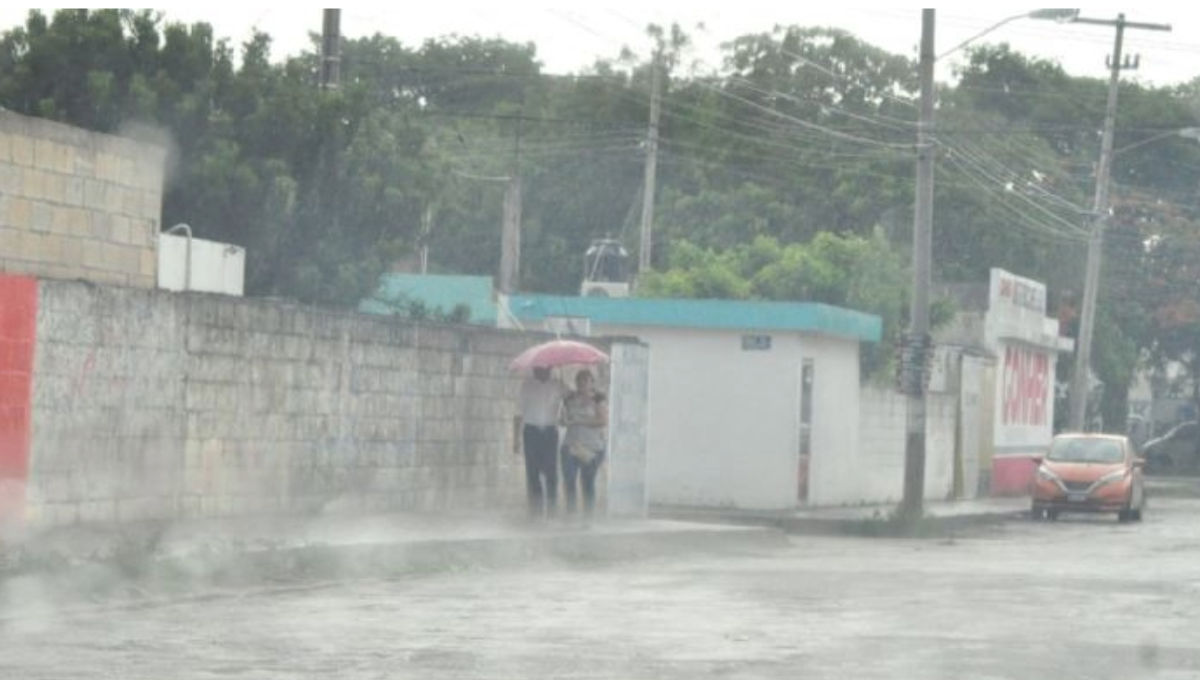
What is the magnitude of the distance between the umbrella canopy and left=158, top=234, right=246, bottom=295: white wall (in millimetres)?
3082

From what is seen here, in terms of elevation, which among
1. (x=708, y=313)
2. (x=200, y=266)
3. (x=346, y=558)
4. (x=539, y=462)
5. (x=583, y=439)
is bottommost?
(x=346, y=558)

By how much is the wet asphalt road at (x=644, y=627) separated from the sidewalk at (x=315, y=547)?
39 cm

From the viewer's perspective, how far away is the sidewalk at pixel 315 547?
16.0 m

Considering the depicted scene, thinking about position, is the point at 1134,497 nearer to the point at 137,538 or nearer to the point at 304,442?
the point at 304,442

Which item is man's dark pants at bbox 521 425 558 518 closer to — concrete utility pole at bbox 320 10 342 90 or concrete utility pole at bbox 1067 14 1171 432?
concrete utility pole at bbox 320 10 342 90

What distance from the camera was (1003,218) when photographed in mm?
62188

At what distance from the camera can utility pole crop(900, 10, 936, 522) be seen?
31938 mm

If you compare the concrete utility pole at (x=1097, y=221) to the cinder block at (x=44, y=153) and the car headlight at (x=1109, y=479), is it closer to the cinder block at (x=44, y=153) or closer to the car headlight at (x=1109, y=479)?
the car headlight at (x=1109, y=479)

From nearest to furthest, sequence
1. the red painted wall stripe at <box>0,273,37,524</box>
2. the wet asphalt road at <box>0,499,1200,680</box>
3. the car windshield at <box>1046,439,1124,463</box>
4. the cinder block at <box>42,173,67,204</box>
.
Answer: the wet asphalt road at <box>0,499,1200,680</box>, the red painted wall stripe at <box>0,273,37,524</box>, the cinder block at <box>42,173,67,204</box>, the car windshield at <box>1046,439,1124,463</box>

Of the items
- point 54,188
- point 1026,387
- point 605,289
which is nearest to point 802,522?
point 605,289

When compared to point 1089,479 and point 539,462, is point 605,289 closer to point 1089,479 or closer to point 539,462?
point 1089,479

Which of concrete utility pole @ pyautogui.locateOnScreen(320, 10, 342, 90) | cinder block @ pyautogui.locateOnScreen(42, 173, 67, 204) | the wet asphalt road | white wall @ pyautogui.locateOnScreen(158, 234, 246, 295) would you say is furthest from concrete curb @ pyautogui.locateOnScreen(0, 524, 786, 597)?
concrete utility pole @ pyautogui.locateOnScreen(320, 10, 342, 90)

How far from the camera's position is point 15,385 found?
57.8 ft

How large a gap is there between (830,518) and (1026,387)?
64.5 ft
